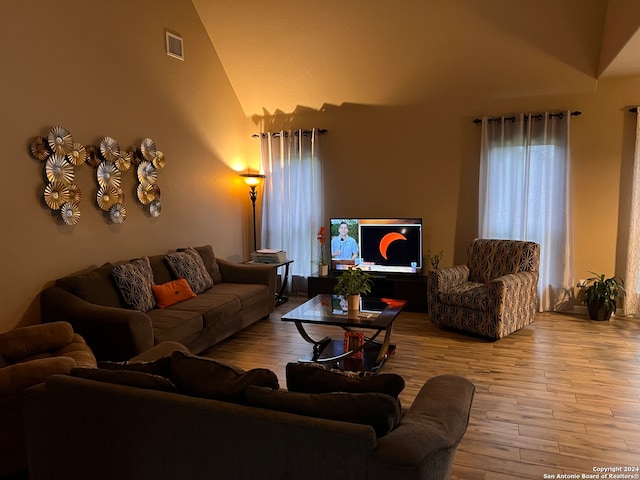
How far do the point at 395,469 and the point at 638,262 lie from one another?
4.88 metres

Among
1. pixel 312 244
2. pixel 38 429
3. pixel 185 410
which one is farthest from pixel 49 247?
pixel 312 244

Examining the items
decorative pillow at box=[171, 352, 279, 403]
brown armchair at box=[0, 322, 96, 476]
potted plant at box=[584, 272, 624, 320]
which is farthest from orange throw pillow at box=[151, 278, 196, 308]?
potted plant at box=[584, 272, 624, 320]

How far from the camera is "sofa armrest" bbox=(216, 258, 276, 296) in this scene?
5.23 meters

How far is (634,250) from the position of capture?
496 cm

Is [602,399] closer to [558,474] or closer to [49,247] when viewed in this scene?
[558,474]

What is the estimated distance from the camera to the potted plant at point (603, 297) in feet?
16.0

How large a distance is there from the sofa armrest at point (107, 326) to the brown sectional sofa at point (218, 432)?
4.61 ft

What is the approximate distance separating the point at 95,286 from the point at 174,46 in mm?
2844

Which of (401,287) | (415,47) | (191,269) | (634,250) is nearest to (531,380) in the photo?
(401,287)

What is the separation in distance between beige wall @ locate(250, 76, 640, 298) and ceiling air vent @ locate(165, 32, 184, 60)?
1655mm

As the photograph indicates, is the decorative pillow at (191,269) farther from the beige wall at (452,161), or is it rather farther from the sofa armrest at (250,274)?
the beige wall at (452,161)

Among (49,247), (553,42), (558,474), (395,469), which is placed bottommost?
(558,474)

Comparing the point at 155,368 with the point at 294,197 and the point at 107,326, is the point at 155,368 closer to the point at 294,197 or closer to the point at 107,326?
the point at 107,326

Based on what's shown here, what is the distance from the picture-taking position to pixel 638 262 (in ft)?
16.3
